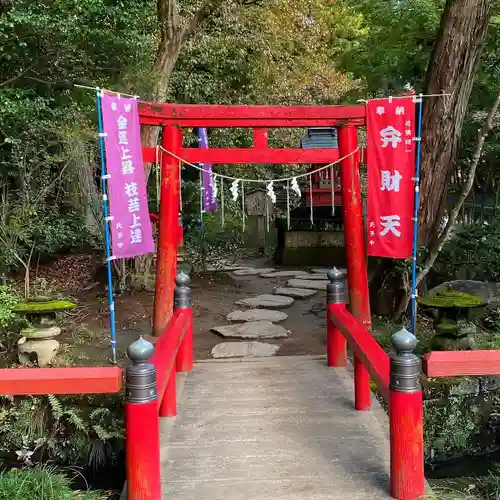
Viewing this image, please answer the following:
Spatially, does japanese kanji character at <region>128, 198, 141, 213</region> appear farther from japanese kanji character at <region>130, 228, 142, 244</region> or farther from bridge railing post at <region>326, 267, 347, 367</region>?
bridge railing post at <region>326, 267, 347, 367</region>

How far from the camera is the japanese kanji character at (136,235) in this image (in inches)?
251

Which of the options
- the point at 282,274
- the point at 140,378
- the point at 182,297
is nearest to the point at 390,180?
the point at 182,297

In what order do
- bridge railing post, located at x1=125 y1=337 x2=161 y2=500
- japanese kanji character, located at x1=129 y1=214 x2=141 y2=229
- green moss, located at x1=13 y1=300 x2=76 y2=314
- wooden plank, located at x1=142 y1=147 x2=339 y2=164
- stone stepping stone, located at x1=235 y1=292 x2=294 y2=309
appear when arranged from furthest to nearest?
stone stepping stone, located at x1=235 y1=292 x2=294 y2=309, wooden plank, located at x1=142 y1=147 x2=339 y2=164, green moss, located at x1=13 y1=300 x2=76 y2=314, japanese kanji character, located at x1=129 y1=214 x2=141 y2=229, bridge railing post, located at x1=125 y1=337 x2=161 y2=500

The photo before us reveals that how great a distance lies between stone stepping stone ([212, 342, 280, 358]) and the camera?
7312mm

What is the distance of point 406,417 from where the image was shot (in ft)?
11.3

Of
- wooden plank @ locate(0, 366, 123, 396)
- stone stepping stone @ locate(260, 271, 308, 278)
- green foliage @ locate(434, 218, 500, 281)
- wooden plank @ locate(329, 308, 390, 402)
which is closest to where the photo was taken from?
wooden plank @ locate(0, 366, 123, 396)

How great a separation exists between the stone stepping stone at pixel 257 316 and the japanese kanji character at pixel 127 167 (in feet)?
12.0

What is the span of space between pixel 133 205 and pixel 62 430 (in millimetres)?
2385

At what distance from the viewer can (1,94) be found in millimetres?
9070

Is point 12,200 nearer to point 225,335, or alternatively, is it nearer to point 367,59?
point 225,335

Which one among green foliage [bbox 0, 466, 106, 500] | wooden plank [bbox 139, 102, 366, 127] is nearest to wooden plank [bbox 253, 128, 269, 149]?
wooden plank [bbox 139, 102, 366, 127]

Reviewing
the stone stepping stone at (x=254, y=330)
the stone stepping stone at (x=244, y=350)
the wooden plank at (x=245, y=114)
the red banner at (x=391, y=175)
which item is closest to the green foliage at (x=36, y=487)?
the stone stepping stone at (x=244, y=350)

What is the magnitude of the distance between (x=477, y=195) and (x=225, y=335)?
768cm

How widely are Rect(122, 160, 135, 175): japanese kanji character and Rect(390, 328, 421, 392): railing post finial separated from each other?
12.1ft
